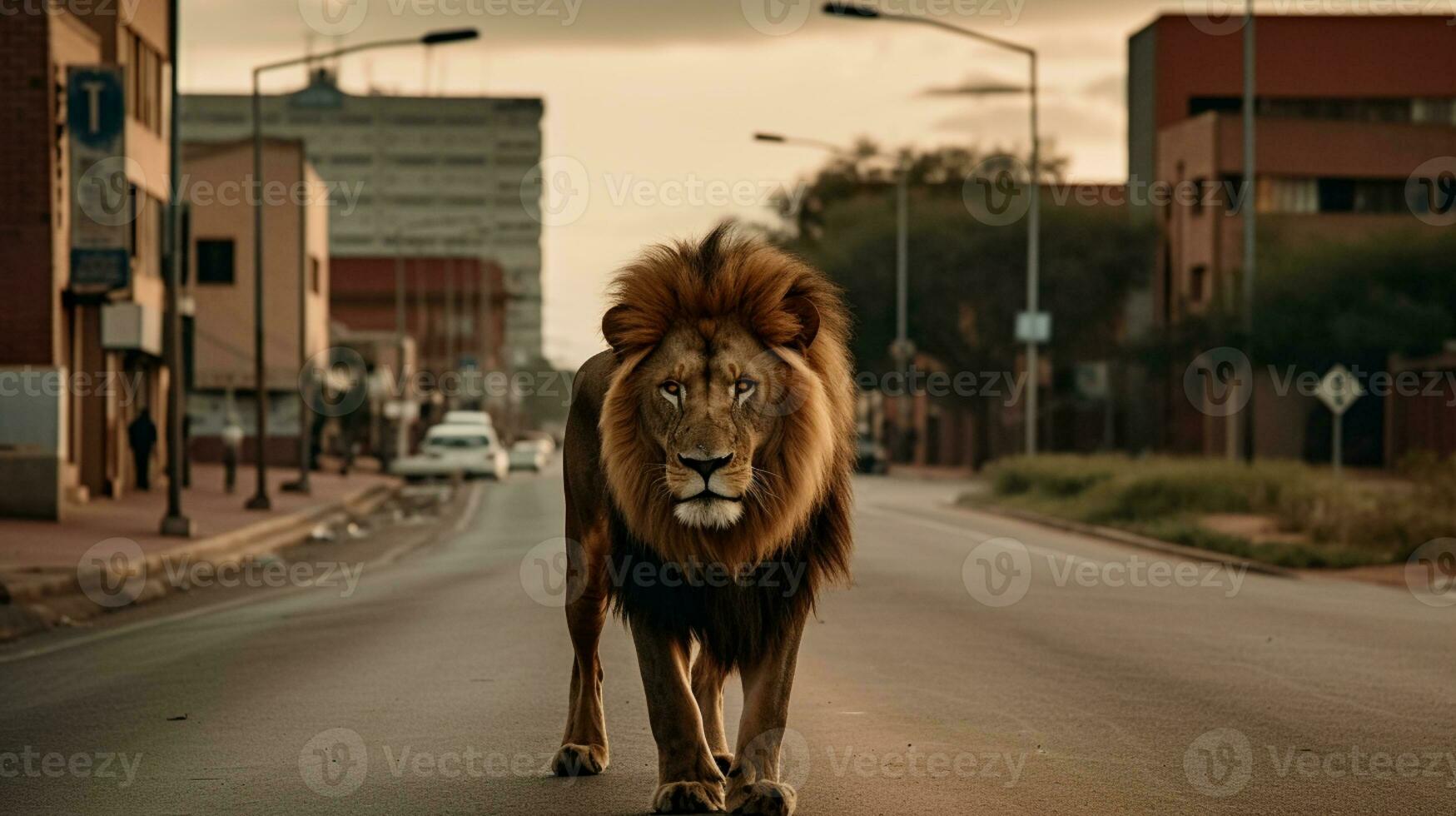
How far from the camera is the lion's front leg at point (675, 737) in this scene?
23.2 feet

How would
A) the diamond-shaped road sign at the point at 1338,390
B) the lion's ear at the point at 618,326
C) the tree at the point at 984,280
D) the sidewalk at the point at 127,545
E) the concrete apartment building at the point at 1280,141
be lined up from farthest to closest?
1. the tree at the point at 984,280
2. the concrete apartment building at the point at 1280,141
3. the diamond-shaped road sign at the point at 1338,390
4. the sidewalk at the point at 127,545
5. the lion's ear at the point at 618,326

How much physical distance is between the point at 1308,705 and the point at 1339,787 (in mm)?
2743

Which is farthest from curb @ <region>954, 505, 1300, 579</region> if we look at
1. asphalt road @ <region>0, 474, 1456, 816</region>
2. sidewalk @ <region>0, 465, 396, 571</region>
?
sidewalk @ <region>0, 465, 396, 571</region>

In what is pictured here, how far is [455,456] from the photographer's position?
180ft

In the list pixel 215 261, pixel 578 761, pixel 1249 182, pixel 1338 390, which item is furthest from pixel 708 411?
pixel 215 261

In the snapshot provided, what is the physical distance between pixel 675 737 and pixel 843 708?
3367mm

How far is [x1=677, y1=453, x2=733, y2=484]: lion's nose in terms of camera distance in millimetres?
6824

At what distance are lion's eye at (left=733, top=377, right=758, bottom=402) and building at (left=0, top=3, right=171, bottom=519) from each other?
81.6 ft

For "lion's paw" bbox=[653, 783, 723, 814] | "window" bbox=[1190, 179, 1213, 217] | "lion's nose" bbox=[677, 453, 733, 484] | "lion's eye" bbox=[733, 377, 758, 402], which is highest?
"window" bbox=[1190, 179, 1213, 217]

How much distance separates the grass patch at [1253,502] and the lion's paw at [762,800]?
731 inches

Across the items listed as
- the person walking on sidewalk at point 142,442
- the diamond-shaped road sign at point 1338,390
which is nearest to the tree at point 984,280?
the person walking on sidewalk at point 142,442

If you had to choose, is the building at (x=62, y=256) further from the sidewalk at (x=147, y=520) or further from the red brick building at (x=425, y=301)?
the red brick building at (x=425, y=301)

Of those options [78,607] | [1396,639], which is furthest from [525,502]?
[1396,639]

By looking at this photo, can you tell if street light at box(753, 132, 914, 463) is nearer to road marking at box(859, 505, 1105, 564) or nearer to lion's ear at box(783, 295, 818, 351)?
road marking at box(859, 505, 1105, 564)
